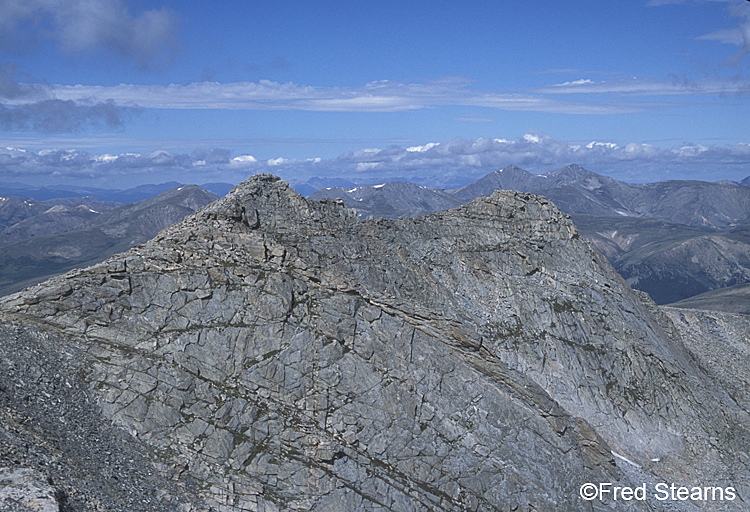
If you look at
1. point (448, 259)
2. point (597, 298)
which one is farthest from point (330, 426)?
point (597, 298)

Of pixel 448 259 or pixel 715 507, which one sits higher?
pixel 448 259

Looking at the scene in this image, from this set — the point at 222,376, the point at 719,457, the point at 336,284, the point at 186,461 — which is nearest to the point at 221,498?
the point at 186,461

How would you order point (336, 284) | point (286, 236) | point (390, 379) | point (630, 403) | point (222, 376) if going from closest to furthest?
point (222, 376) < point (390, 379) < point (336, 284) < point (286, 236) < point (630, 403)

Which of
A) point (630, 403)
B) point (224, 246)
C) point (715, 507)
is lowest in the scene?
point (715, 507)

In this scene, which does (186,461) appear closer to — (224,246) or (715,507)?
(224,246)

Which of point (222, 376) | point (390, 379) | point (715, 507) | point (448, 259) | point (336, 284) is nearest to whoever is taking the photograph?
point (222, 376)

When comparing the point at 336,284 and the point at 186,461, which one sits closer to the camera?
the point at 186,461

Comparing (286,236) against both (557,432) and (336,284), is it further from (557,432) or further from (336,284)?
(557,432)
